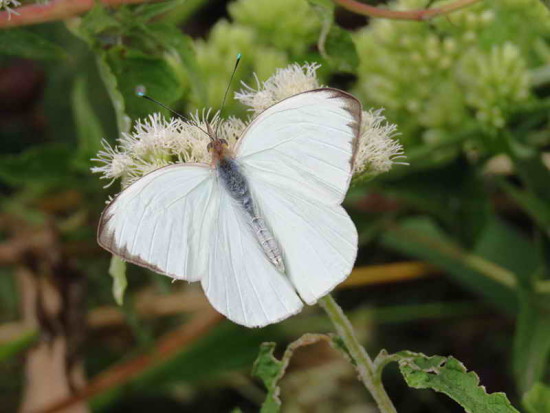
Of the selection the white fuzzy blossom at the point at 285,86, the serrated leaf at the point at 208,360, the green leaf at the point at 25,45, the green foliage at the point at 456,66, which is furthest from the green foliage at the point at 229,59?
the serrated leaf at the point at 208,360

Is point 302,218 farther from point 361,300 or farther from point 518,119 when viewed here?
point 361,300

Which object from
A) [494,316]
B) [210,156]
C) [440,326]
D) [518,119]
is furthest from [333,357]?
[210,156]

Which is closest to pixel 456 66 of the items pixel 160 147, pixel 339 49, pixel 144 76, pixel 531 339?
pixel 339 49

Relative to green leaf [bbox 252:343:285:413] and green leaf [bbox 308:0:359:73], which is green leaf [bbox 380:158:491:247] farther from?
green leaf [bbox 252:343:285:413]

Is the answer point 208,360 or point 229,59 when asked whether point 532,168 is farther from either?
point 208,360

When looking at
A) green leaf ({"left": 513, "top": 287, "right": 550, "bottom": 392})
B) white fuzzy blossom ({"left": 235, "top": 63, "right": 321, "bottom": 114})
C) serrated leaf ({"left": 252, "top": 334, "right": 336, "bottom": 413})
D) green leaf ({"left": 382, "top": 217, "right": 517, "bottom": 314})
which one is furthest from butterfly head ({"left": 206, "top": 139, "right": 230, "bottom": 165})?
green leaf ({"left": 382, "top": 217, "right": 517, "bottom": 314})
